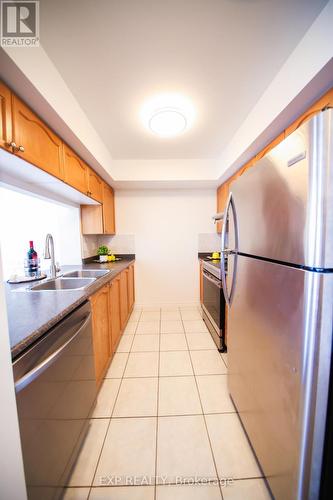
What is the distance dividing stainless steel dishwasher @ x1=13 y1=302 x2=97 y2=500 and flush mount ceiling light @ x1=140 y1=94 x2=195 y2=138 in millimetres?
1683

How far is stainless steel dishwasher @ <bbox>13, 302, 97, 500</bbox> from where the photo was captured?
0.62 m

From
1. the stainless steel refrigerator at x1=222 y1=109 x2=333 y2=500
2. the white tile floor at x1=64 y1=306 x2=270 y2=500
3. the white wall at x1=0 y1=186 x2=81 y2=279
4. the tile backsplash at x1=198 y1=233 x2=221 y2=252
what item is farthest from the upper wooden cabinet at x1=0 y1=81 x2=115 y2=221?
the tile backsplash at x1=198 y1=233 x2=221 y2=252

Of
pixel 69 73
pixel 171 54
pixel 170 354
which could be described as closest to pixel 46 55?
pixel 69 73

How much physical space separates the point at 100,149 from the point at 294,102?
1.85 metres

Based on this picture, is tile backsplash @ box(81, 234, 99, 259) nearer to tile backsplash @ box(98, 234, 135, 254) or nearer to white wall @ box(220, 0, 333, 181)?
tile backsplash @ box(98, 234, 135, 254)

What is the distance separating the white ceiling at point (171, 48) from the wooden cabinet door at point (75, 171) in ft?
1.38

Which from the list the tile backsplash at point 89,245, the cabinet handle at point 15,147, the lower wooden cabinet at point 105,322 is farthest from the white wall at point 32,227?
the lower wooden cabinet at point 105,322

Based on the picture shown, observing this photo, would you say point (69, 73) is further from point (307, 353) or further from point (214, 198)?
point (214, 198)

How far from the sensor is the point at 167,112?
1.60 meters

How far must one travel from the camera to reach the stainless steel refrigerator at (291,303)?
56cm

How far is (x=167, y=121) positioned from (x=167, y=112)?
9 centimetres

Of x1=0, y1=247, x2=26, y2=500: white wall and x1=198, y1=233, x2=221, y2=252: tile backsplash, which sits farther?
x1=198, y1=233, x2=221, y2=252: tile backsplash

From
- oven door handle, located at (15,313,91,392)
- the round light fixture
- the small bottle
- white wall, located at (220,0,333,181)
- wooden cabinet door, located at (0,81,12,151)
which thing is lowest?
oven door handle, located at (15,313,91,392)

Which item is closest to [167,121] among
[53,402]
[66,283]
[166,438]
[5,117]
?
[5,117]
